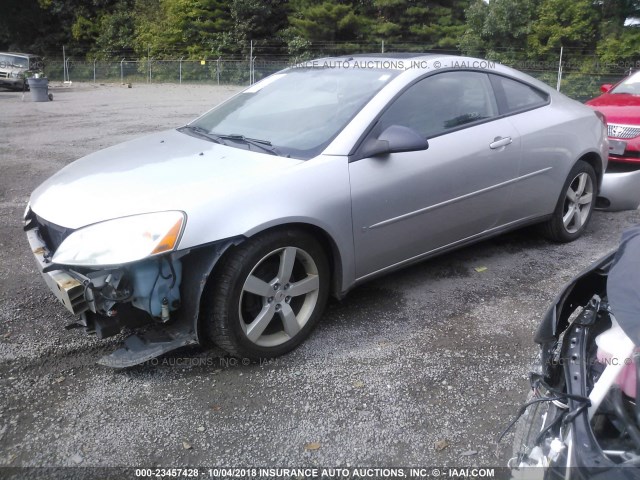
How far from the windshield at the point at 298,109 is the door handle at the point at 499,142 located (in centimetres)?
86

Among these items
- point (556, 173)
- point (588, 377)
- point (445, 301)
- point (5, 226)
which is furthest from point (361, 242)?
point (5, 226)

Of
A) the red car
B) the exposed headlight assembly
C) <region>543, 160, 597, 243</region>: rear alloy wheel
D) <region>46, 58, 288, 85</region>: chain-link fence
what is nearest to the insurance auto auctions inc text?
the exposed headlight assembly

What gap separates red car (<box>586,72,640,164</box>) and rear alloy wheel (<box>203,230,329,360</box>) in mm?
3816

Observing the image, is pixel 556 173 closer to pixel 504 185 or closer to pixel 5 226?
pixel 504 185

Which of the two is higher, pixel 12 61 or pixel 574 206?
pixel 12 61

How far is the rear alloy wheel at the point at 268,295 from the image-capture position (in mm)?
2881

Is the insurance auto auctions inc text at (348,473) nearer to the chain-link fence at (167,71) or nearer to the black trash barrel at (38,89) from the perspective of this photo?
the black trash barrel at (38,89)

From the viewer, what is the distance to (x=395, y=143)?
3312 millimetres

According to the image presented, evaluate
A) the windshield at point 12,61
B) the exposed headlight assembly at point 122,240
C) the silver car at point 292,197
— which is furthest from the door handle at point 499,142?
the windshield at point 12,61

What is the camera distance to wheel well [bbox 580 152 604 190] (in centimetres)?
483

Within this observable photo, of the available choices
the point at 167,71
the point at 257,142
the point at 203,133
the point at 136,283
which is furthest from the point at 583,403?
the point at 167,71

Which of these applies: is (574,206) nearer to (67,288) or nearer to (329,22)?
(67,288)

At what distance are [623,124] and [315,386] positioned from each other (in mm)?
4576

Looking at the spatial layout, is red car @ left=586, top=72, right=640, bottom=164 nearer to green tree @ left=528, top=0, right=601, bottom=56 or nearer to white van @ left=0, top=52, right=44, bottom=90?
green tree @ left=528, top=0, right=601, bottom=56
